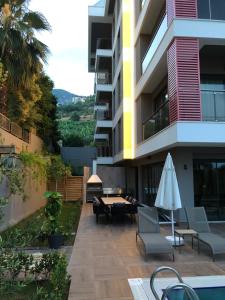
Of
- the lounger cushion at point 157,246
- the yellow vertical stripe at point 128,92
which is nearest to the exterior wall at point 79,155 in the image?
the yellow vertical stripe at point 128,92

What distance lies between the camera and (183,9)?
40.5 feet

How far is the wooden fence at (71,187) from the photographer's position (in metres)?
27.2

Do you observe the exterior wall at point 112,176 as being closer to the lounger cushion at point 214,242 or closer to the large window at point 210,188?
the large window at point 210,188

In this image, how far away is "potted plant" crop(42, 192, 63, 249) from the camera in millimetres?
9828

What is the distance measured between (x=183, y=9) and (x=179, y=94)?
120 inches

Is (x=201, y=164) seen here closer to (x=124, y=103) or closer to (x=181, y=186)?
(x=181, y=186)

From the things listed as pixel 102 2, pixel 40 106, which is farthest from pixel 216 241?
pixel 102 2

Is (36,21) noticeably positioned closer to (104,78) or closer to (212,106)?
(212,106)

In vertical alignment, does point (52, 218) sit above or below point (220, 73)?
below

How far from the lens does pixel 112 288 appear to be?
6430mm

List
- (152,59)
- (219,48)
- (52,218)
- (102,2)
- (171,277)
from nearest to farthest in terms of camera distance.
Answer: (171,277) < (52,218) < (219,48) < (152,59) < (102,2)

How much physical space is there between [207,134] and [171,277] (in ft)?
19.0

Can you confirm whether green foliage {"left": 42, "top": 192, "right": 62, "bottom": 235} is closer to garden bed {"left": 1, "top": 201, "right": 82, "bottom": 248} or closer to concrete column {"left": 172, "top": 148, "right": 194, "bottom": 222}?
garden bed {"left": 1, "top": 201, "right": 82, "bottom": 248}

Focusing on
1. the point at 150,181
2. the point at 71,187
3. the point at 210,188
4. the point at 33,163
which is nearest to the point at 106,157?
the point at 71,187
